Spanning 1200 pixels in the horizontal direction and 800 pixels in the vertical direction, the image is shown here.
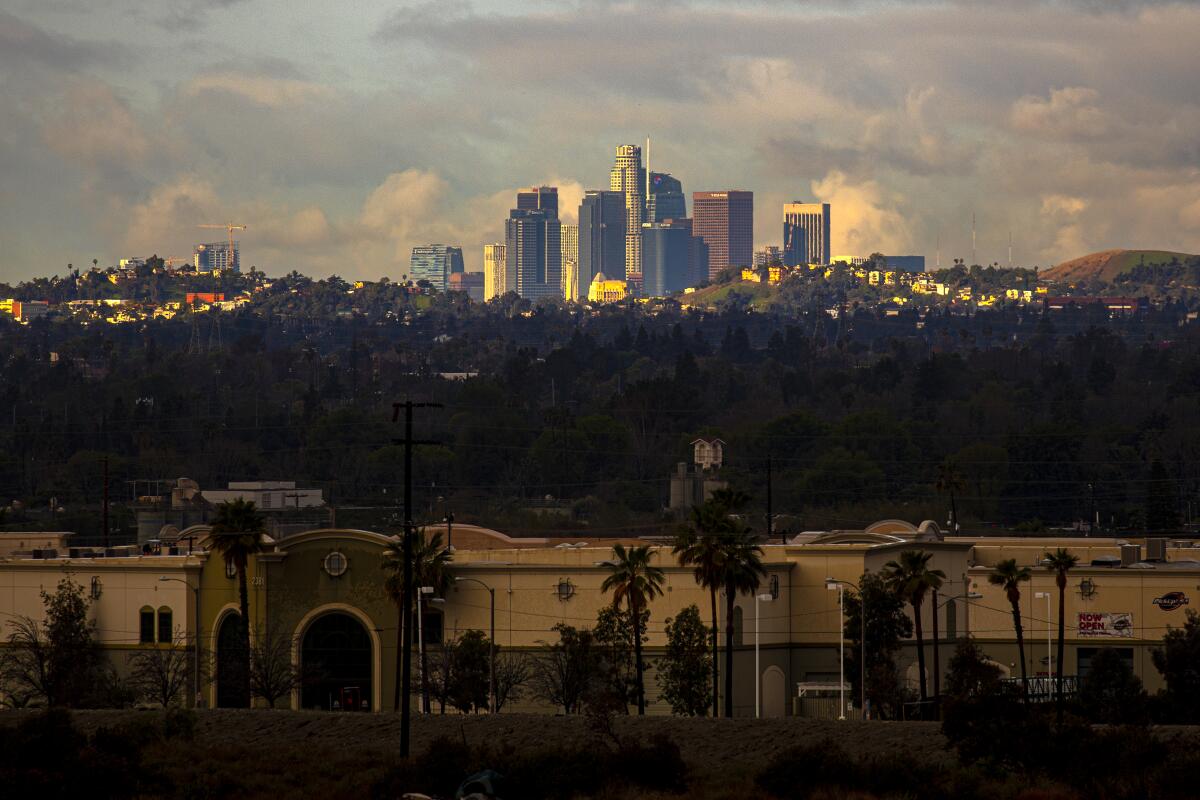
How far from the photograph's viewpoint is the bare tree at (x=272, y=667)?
96.9 m

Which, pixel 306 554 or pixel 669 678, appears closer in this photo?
pixel 669 678

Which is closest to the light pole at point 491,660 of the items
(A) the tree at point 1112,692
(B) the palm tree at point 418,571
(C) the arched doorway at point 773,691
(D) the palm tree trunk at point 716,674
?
(B) the palm tree at point 418,571

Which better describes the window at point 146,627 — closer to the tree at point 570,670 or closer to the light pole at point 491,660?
the light pole at point 491,660

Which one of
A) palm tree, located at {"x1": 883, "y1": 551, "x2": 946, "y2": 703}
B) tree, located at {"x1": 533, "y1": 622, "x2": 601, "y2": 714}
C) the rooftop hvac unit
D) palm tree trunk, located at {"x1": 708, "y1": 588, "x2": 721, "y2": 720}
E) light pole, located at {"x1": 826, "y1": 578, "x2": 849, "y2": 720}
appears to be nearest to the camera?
light pole, located at {"x1": 826, "y1": 578, "x2": 849, "y2": 720}

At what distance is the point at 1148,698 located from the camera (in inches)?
3410

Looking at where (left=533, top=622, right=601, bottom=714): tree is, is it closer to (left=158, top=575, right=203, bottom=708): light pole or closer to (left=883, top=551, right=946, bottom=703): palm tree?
(left=883, top=551, right=946, bottom=703): palm tree

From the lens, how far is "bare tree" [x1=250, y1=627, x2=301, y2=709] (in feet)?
318

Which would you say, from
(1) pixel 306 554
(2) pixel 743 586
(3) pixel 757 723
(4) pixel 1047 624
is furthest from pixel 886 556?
(3) pixel 757 723

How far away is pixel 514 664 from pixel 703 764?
31690 millimetres

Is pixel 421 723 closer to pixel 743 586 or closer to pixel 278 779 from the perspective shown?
pixel 278 779

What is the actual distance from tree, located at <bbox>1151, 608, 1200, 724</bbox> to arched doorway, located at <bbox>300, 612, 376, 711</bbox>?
33.8 m

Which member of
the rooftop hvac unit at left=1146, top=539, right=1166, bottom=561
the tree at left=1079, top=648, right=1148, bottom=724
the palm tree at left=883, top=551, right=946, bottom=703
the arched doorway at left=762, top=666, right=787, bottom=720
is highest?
the rooftop hvac unit at left=1146, top=539, right=1166, bottom=561

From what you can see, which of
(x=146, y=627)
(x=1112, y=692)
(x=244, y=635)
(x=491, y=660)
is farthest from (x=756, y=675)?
(x=146, y=627)

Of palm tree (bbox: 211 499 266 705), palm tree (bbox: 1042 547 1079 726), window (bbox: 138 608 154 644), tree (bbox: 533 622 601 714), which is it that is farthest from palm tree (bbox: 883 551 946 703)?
window (bbox: 138 608 154 644)
